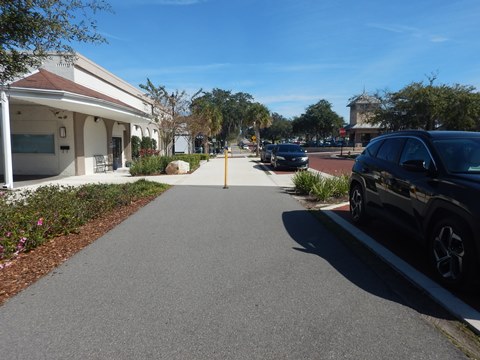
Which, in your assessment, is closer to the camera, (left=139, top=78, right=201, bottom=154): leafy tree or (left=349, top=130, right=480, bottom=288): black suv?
(left=349, top=130, right=480, bottom=288): black suv

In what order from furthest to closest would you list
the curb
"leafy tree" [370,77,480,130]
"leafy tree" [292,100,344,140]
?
"leafy tree" [292,100,344,140] → "leafy tree" [370,77,480,130] → the curb

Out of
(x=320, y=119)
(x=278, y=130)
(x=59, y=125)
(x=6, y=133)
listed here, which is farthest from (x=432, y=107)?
(x=278, y=130)

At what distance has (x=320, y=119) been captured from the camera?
74.2 metres

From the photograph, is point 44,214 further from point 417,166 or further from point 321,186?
point 321,186

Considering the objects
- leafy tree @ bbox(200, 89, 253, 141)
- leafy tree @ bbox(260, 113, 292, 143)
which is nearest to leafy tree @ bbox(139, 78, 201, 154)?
leafy tree @ bbox(200, 89, 253, 141)

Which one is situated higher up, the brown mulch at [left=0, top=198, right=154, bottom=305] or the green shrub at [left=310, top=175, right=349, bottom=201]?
the green shrub at [left=310, top=175, right=349, bottom=201]

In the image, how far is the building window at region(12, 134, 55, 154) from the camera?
1767 cm

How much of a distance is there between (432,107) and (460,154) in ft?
108

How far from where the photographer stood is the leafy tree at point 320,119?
244 ft

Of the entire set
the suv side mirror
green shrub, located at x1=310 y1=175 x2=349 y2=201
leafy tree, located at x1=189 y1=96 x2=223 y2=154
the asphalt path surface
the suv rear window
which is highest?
leafy tree, located at x1=189 y1=96 x2=223 y2=154

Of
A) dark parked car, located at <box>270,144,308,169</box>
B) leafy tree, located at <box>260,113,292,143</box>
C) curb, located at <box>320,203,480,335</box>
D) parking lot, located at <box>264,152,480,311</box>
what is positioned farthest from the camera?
leafy tree, located at <box>260,113,292,143</box>

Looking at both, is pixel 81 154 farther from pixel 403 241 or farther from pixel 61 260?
pixel 403 241

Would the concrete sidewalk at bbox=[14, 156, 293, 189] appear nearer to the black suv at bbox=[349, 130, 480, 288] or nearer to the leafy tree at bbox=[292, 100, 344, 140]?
the black suv at bbox=[349, 130, 480, 288]

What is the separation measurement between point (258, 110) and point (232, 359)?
47646 mm
